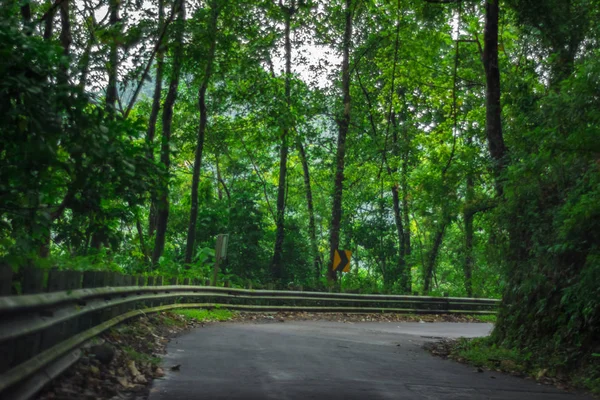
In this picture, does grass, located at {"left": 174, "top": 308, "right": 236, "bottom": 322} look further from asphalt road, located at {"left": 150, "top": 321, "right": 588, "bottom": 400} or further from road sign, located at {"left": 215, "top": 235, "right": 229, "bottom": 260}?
asphalt road, located at {"left": 150, "top": 321, "right": 588, "bottom": 400}

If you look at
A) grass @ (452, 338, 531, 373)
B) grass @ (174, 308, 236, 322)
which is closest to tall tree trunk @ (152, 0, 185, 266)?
grass @ (174, 308, 236, 322)

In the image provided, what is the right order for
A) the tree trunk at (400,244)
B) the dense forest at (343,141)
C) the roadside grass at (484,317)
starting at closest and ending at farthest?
the dense forest at (343,141) < the roadside grass at (484,317) < the tree trunk at (400,244)

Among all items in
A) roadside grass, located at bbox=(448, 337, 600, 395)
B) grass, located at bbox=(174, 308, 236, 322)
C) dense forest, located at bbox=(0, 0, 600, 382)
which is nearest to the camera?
dense forest, located at bbox=(0, 0, 600, 382)

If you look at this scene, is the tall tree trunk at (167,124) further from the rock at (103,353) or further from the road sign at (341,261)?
the road sign at (341,261)

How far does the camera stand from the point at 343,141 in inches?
1426

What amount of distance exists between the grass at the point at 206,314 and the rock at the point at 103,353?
9.78 metres

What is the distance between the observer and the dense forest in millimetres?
6750

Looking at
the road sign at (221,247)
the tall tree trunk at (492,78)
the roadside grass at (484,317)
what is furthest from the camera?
the roadside grass at (484,317)

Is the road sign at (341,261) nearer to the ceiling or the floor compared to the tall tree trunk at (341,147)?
nearer to the floor

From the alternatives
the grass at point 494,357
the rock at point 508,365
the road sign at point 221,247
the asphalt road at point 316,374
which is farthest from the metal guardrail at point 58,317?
the road sign at point 221,247

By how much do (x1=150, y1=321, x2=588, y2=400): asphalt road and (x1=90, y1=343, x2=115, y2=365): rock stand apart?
1.98 feet

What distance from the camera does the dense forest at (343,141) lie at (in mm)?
6750

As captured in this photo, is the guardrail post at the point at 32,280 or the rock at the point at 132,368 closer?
the guardrail post at the point at 32,280

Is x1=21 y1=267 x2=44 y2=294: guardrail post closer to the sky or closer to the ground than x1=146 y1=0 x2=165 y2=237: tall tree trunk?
closer to the ground
